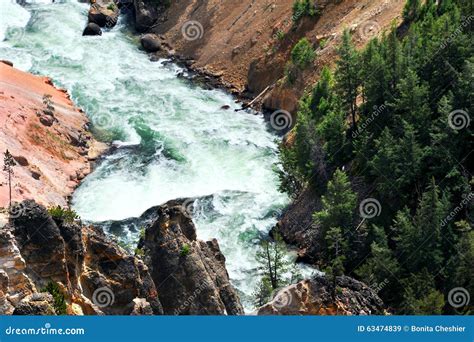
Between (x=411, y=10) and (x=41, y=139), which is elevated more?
(x=411, y=10)

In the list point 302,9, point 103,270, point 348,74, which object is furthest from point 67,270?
point 302,9

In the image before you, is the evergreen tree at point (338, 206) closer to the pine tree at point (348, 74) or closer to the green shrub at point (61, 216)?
the pine tree at point (348, 74)

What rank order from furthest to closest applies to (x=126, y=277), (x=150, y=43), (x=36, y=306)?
(x=150, y=43)
(x=126, y=277)
(x=36, y=306)

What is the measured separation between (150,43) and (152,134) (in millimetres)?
24961

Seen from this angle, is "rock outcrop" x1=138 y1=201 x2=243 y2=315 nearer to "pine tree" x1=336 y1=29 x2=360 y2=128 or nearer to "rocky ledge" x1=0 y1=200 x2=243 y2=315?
"rocky ledge" x1=0 y1=200 x2=243 y2=315

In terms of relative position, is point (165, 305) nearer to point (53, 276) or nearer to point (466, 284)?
point (53, 276)

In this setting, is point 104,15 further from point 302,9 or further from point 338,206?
point 338,206

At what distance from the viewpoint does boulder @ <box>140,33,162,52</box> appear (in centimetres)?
10525

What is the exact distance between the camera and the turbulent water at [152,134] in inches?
2788

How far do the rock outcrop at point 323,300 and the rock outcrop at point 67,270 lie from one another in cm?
691

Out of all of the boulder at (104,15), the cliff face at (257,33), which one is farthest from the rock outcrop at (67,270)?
the boulder at (104,15)

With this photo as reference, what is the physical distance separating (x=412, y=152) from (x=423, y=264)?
9.98 meters

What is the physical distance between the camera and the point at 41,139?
77062 mm

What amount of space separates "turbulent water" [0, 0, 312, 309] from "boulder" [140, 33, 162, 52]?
4.43ft
